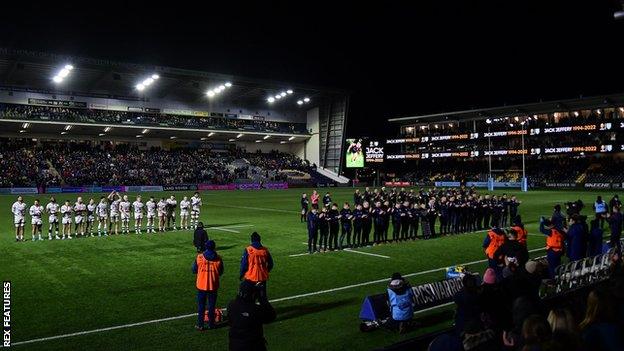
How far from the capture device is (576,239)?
13.0m

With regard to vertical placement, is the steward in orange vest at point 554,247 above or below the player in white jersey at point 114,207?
below

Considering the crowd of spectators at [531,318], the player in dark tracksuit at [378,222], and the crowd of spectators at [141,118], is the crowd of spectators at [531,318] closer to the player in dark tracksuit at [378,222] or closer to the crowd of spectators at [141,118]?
the player in dark tracksuit at [378,222]

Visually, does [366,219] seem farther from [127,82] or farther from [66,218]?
[127,82]

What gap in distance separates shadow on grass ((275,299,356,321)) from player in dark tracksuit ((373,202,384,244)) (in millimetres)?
8944

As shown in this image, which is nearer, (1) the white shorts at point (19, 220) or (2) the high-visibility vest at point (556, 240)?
(2) the high-visibility vest at point (556, 240)

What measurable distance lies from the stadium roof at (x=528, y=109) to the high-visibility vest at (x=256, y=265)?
7594cm

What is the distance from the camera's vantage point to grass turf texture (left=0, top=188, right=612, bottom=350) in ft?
30.5

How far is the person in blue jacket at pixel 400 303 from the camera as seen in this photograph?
918 centimetres

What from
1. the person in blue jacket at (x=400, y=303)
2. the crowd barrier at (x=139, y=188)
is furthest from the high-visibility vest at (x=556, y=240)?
the crowd barrier at (x=139, y=188)

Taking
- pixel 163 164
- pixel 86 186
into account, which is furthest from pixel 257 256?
pixel 163 164

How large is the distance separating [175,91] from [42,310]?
2650 inches

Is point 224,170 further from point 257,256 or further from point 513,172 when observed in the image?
point 257,256

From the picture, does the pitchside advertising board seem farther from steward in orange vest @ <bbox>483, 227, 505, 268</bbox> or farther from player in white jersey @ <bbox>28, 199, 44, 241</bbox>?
steward in orange vest @ <bbox>483, 227, 505, 268</bbox>

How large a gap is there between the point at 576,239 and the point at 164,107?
231 feet
